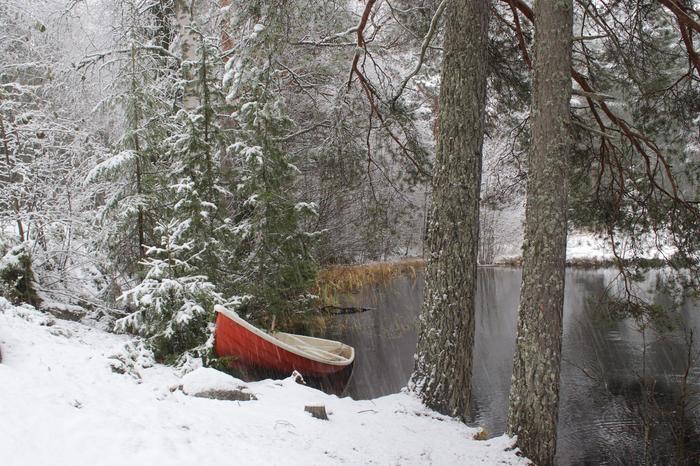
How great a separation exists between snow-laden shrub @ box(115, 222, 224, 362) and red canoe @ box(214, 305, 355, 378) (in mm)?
288

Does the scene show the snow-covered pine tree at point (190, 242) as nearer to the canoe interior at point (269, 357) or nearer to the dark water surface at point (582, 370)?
the canoe interior at point (269, 357)

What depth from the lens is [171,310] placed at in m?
6.88

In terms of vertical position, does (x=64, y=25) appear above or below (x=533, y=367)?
above

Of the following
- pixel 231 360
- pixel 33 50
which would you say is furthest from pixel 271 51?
pixel 33 50

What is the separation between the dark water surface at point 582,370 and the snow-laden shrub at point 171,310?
357 cm

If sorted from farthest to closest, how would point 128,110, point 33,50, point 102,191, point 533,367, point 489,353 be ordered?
point 489,353
point 33,50
point 102,191
point 128,110
point 533,367

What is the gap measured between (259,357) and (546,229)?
4.02 meters

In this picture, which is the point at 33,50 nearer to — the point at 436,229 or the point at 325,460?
the point at 436,229

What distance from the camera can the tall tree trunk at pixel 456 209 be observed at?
5789 millimetres

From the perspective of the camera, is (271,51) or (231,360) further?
(231,360)

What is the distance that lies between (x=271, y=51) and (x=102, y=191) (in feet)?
17.5

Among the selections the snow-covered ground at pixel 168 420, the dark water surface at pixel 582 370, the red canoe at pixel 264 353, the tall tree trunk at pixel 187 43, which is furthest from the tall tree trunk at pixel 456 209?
the tall tree trunk at pixel 187 43

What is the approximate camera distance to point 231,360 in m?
6.80

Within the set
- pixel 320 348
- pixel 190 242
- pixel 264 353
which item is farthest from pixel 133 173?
pixel 320 348
